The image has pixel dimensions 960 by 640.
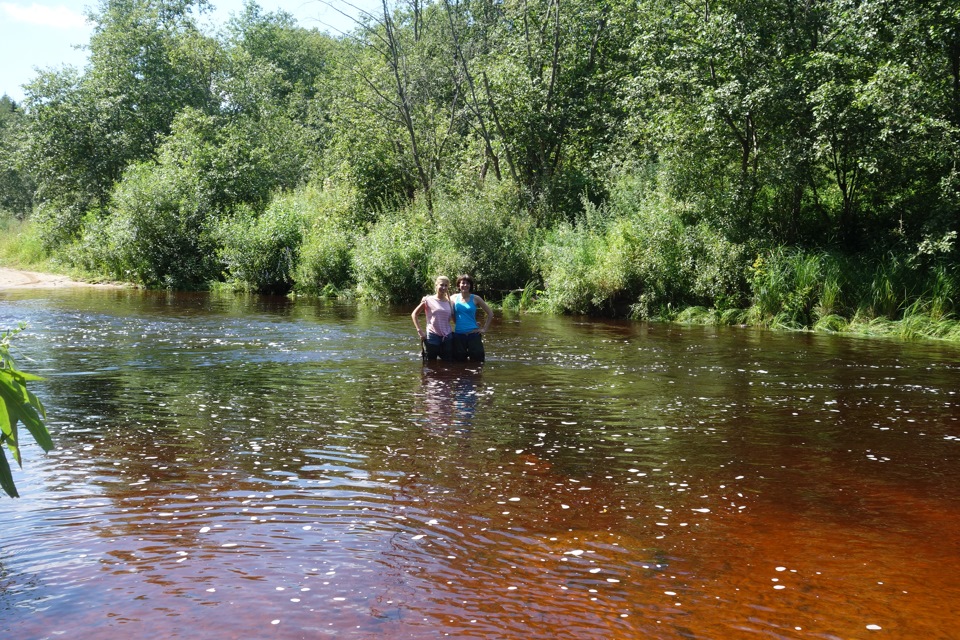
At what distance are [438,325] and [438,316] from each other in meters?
0.18

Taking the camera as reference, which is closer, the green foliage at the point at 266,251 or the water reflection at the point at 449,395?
the water reflection at the point at 449,395

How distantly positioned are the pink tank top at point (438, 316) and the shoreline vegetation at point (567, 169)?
11224 mm

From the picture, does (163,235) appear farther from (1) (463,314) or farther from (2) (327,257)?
(1) (463,314)

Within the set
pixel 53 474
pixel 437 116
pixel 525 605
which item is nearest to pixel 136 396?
pixel 53 474

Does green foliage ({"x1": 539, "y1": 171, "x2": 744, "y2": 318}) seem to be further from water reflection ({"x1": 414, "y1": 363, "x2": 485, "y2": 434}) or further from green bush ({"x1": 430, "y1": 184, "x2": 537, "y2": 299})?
water reflection ({"x1": 414, "y1": 363, "x2": 485, "y2": 434})

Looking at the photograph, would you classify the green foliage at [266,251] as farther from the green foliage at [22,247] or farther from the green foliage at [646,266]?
the green foliage at [22,247]

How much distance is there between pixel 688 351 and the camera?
60.3 ft

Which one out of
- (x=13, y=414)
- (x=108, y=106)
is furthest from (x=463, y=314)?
(x=108, y=106)

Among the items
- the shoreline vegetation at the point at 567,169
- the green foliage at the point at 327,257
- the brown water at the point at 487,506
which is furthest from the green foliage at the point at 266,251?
the brown water at the point at 487,506

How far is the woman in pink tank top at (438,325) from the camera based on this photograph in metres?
15.7

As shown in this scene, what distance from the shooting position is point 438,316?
52.2 feet

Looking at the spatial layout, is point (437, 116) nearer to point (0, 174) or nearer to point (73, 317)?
point (73, 317)

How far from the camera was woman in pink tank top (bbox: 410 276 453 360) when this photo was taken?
15703 millimetres

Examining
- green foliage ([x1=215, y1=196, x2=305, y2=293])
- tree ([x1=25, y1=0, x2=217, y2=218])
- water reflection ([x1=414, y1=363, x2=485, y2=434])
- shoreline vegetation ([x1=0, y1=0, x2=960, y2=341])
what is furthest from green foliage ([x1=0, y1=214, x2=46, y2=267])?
water reflection ([x1=414, y1=363, x2=485, y2=434])
